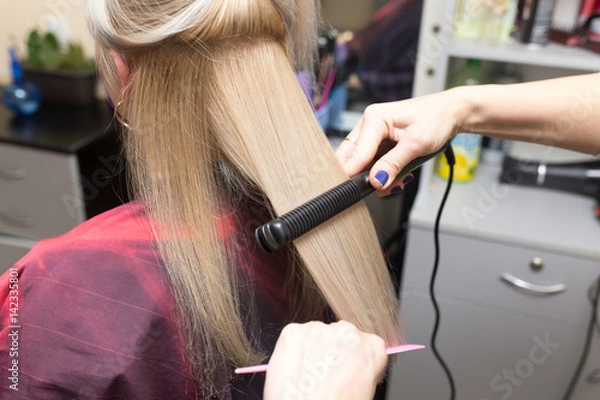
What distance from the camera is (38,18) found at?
1794mm

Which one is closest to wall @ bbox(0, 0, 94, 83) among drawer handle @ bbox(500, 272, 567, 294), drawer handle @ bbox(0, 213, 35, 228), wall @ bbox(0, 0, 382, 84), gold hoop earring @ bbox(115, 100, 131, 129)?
wall @ bbox(0, 0, 382, 84)

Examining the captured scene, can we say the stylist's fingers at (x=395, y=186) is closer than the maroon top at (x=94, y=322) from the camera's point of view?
No

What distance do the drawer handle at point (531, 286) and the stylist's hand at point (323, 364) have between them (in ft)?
2.48

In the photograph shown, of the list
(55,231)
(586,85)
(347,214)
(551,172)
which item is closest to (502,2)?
(551,172)

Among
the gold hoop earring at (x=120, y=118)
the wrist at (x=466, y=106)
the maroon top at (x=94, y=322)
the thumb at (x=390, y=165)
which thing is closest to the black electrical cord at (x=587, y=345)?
the wrist at (x=466, y=106)

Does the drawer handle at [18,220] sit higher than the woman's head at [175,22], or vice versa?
the woman's head at [175,22]

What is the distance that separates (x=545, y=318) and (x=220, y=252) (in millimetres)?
918

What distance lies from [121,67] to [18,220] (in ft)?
3.88

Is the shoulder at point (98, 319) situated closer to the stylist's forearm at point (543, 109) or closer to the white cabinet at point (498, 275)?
the stylist's forearm at point (543, 109)

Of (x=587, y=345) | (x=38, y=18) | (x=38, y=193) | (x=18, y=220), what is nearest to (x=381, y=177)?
(x=587, y=345)

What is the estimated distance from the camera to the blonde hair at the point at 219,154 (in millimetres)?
620
